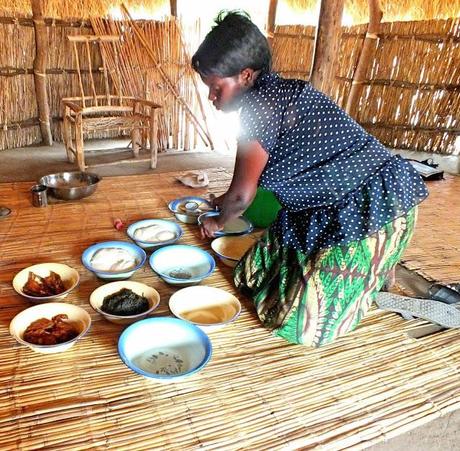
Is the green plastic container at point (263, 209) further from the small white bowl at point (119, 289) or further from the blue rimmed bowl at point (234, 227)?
the small white bowl at point (119, 289)

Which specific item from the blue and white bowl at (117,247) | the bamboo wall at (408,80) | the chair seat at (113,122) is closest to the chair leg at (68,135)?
the chair seat at (113,122)

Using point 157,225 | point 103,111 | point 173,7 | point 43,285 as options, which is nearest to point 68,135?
point 103,111

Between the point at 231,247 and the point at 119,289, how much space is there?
2.01 ft

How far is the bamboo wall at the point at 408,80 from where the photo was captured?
152 inches

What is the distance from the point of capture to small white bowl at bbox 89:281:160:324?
4.17 ft

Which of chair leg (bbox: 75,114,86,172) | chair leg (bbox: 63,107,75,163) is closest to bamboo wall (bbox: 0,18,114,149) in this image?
chair leg (bbox: 63,107,75,163)

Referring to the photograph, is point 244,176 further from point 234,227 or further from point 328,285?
point 234,227

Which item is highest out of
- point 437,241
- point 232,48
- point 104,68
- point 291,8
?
point 291,8

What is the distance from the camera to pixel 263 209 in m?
2.09

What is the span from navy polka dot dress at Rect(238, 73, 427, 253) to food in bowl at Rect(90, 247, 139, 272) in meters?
0.68

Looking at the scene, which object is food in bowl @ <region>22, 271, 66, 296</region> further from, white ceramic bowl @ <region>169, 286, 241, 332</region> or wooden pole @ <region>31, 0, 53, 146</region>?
wooden pole @ <region>31, 0, 53, 146</region>

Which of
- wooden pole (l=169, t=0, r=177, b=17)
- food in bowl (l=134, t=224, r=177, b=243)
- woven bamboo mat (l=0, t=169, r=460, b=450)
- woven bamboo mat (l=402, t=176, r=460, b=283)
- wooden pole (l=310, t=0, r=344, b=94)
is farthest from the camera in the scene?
wooden pole (l=169, t=0, r=177, b=17)

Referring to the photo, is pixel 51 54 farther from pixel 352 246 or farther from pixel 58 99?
pixel 352 246

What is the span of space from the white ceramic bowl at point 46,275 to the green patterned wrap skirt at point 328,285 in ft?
2.21
